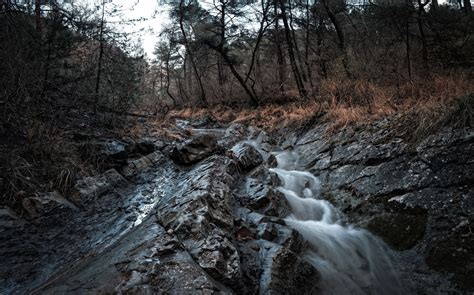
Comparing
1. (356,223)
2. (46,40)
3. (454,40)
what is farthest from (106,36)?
(454,40)

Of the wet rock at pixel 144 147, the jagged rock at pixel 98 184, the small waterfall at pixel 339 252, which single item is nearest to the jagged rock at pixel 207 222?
the small waterfall at pixel 339 252

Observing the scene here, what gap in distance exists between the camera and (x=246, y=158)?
6.49 meters

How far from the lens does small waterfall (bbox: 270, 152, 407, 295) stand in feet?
11.3

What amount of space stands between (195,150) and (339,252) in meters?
3.81

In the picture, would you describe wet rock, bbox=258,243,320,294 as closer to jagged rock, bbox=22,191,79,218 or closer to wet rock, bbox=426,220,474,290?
wet rock, bbox=426,220,474,290

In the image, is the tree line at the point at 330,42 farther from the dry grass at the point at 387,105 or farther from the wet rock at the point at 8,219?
the wet rock at the point at 8,219

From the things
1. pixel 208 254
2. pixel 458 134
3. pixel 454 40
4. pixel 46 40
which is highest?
pixel 46 40

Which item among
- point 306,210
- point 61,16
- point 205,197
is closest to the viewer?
point 205,197

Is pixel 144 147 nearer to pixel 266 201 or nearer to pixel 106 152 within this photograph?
pixel 106 152

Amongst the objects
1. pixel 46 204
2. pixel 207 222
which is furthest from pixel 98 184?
pixel 207 222

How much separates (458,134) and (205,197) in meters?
3.51

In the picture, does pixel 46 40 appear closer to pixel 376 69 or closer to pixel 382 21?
pixel 376 69

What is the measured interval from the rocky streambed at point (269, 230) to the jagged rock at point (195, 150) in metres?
0.87

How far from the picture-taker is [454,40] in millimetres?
10219
